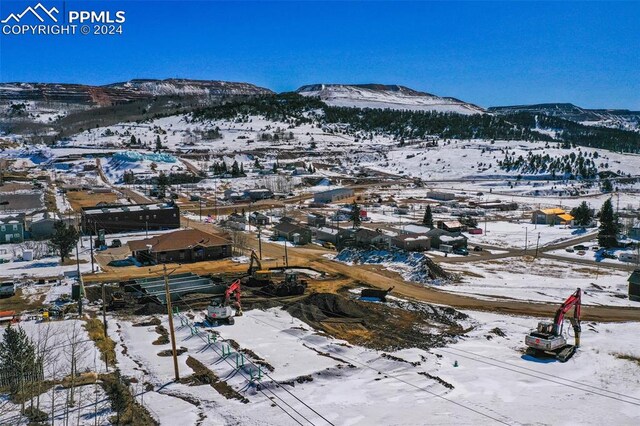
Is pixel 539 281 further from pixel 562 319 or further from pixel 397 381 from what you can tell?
pixel 397 381

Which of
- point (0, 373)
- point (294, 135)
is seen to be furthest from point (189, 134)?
point (0, 373)

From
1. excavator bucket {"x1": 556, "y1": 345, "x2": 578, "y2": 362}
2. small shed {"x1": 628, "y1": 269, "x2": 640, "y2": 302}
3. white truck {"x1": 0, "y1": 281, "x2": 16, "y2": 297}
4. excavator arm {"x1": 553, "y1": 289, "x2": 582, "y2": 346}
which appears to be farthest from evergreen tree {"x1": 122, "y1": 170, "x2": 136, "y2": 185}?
excavator bucket {"x1": 556, "y1": 345, "x2": 578, "y2": 362}

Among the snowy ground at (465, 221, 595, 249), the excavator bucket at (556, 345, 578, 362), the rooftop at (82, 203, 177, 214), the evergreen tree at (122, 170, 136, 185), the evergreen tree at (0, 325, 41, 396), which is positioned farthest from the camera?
the evergreen tree at (122, 170, 136, 185)

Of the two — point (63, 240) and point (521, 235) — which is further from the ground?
point (63, 240)

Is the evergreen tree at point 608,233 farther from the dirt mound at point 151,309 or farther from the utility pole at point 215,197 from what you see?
the utility pole at point 215,197

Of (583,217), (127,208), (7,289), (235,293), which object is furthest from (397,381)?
(583,217)

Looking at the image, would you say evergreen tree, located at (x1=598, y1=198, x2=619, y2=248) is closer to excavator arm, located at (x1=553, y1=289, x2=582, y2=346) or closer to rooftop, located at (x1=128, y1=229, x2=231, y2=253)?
excavator arm, located at (x1=553, y1=289, x2=582, y2=346)

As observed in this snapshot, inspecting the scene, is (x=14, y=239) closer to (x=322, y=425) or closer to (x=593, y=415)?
(x=322, y=425)

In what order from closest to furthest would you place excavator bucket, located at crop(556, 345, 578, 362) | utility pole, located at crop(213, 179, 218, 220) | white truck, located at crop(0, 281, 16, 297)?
excavator bucket, located at crop(556, 345, 578, 362) < white truck, located at crop(0, 281, 16, 297) < utility pole, located at crop(213, 179, 218, 220)

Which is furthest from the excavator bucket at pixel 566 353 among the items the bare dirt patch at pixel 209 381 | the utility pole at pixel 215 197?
the utility pole at pixel 215 197
